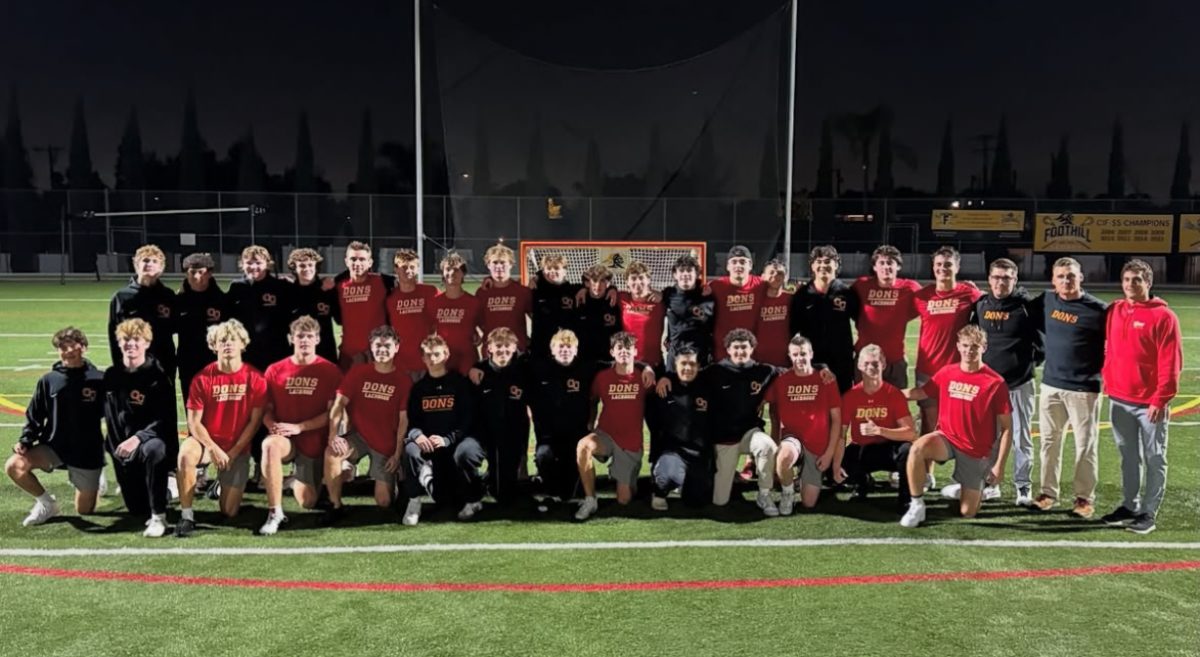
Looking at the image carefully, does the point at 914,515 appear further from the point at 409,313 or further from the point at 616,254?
the point at 616,254

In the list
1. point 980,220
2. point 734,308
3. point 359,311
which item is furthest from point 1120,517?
point 980,220

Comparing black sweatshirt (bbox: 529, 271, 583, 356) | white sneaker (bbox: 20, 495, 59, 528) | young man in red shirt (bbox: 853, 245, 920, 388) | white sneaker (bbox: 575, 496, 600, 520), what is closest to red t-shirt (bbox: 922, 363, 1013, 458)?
young man in red shirt (bbox: 853, 245, 920, 388)

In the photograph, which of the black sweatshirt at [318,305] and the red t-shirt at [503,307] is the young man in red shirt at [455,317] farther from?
the black sweatshirt at [318,305]

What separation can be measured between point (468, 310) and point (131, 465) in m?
2.68

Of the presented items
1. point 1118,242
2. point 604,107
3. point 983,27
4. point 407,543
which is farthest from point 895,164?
point 407,543

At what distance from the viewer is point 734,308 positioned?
6742 millimetres

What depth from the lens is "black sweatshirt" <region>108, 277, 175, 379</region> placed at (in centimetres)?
620

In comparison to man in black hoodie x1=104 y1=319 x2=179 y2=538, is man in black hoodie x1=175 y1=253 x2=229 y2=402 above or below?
above

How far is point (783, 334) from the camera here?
22.1 feet

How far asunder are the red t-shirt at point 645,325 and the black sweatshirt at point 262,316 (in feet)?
9.25

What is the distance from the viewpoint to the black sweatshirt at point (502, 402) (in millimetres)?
5973

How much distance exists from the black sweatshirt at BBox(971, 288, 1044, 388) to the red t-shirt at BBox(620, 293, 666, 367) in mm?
2533

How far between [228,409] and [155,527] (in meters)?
0.86

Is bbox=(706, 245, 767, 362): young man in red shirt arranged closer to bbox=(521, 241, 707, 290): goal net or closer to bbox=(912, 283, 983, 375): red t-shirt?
bbox=(912, 283, 983, 375): red t-shirt
